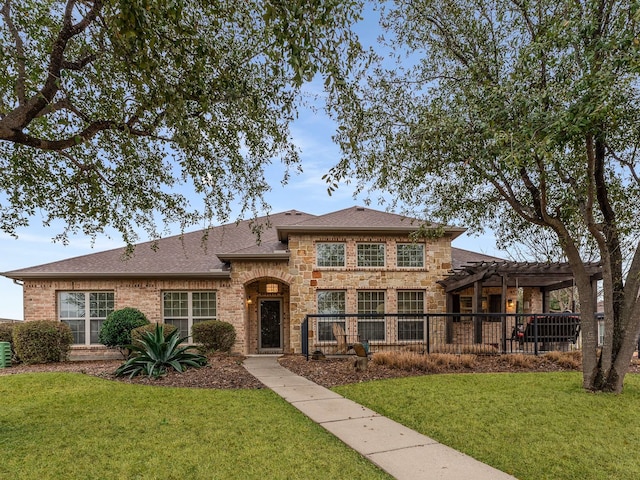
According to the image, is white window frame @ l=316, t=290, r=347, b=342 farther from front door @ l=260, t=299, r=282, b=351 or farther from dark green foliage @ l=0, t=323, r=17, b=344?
dark green foliage @ l=0, t=323, r=17, b=344

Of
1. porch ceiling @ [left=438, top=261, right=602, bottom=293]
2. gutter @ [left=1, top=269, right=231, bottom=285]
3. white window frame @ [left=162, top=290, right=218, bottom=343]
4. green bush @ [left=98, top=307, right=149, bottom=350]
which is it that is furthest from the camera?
white window frame @ [left=162, top=290, right=218, bottom=343]

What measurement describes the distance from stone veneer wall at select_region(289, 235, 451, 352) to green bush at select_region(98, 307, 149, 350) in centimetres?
508

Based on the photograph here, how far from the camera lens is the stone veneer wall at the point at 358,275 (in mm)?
14094

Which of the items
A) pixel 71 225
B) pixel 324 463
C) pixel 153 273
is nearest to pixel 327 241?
pixel 153 273

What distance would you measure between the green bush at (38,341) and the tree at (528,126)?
→ 10.4m

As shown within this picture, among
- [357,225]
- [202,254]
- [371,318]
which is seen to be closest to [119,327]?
[202,254]

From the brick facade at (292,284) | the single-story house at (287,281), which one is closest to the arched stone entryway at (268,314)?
the single-story house at (287,281)

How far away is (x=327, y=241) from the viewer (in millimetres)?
14398

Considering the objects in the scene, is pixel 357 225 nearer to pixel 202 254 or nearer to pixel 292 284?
pixel 292 284

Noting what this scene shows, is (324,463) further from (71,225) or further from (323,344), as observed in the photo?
(323,344)

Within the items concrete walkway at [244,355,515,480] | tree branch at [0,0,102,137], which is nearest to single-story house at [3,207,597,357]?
concrete walkway at [244,355,515,480]

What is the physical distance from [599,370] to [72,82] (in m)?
10.2

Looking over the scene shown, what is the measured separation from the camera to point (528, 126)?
586 cm

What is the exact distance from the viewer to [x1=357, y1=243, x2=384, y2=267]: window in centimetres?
1449
